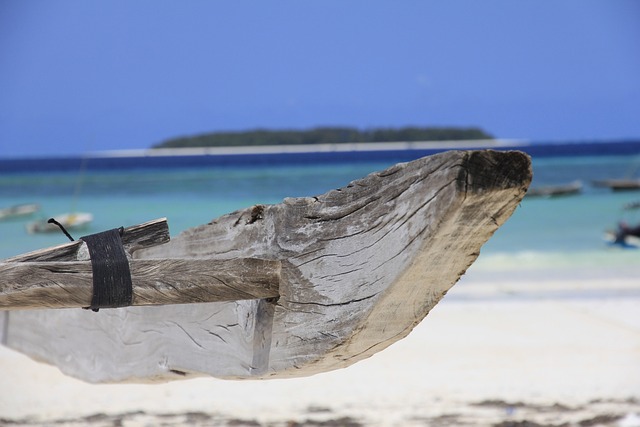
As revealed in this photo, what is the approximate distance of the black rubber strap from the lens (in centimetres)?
121

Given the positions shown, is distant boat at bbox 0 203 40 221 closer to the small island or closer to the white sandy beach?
the white sandy beach

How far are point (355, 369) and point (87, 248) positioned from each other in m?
3.11

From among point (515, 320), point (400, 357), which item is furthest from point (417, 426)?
point (515, 320)

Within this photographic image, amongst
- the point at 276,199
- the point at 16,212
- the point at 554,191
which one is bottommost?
the point at 16,212

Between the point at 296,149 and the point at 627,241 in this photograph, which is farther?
the point at 296,149

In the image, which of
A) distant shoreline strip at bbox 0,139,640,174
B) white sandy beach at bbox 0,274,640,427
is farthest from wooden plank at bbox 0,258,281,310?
distant shoreline strip at bbox 0,139,640,174

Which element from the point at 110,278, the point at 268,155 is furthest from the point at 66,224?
the point at 268,155

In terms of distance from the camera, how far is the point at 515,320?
19.0 feet

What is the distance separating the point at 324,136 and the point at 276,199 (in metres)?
22.8

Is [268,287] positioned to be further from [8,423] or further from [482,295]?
[482,295]

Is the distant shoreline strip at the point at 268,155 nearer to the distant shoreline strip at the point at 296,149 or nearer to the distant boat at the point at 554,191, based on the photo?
the distant shoreline strip at the point at 296,149

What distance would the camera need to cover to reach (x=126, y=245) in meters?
1.34

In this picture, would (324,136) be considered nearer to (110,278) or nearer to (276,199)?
(276,199)

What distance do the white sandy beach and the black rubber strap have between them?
228 cm
